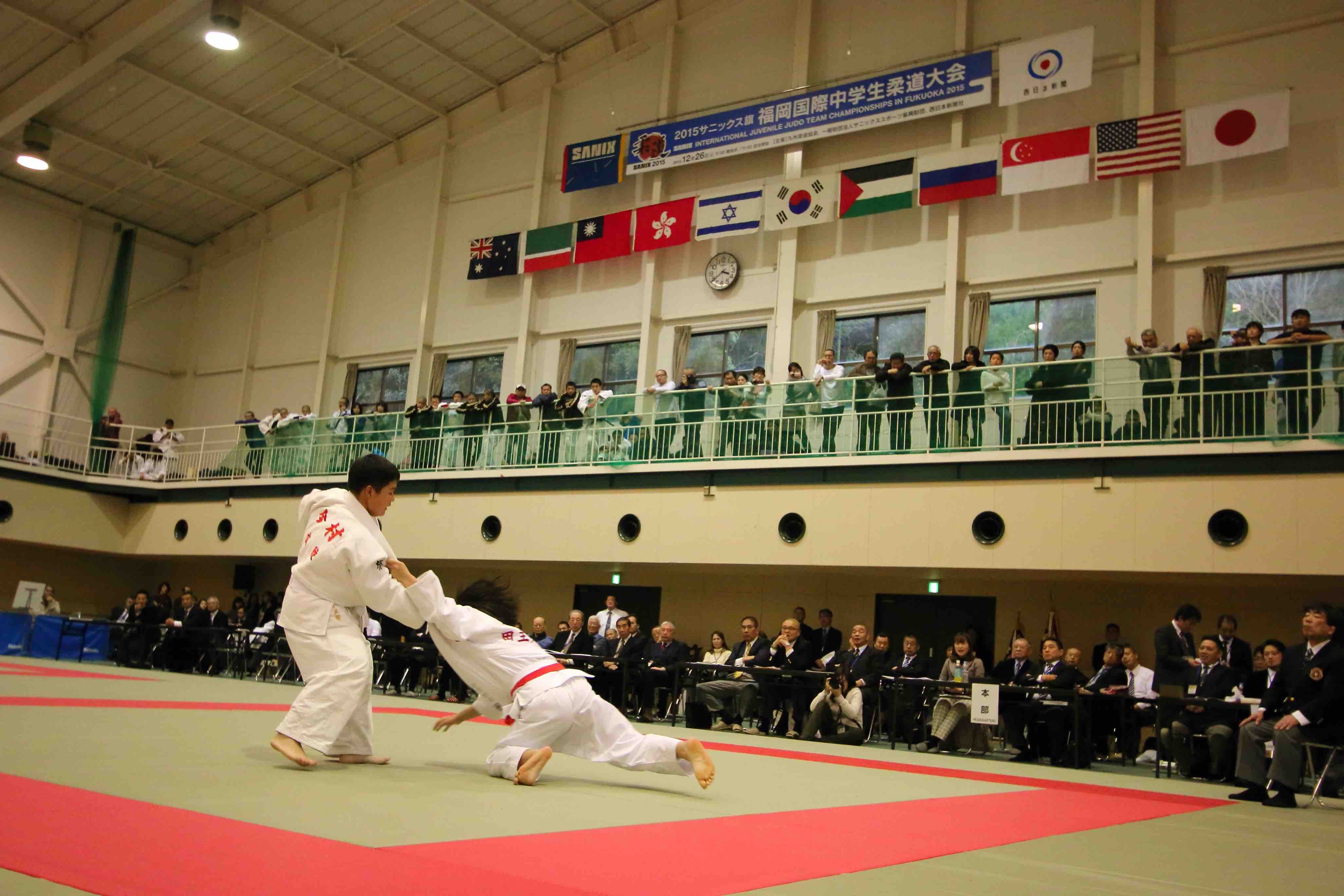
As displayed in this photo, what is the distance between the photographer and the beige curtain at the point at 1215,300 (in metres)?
13.3

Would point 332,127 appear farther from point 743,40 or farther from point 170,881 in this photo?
point 170,881

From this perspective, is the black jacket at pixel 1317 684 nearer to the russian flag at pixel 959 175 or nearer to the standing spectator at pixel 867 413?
the standing spectator at pixel 867 413

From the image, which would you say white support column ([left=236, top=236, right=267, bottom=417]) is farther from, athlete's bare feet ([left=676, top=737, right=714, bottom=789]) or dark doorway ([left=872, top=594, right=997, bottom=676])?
athlete's bare feet ([left=676, top=737, right=714, bottom=789])

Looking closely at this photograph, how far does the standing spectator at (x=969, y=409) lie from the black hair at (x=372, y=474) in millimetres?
8259

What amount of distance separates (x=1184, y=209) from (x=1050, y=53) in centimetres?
269

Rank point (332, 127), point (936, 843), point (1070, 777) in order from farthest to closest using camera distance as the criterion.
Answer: point (332, 127) → point (1070, 777) → point (936, 843)

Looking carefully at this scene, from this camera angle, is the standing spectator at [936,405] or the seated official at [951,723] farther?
the standing spectator at [936,405]

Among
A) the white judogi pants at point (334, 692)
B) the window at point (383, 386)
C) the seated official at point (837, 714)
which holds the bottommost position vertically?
the seated official at point (837, 714)

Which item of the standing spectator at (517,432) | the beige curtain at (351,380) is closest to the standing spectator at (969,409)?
the standing spectator at (517,432)

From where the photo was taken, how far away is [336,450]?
1748 centimetres

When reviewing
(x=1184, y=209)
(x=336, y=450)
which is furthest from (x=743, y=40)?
(x=336, y=450)

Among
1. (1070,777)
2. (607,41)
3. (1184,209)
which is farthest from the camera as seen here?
(607,41)

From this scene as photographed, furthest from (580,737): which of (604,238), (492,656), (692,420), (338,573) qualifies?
(604,238)

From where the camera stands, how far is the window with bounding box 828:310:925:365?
15.6 meters
